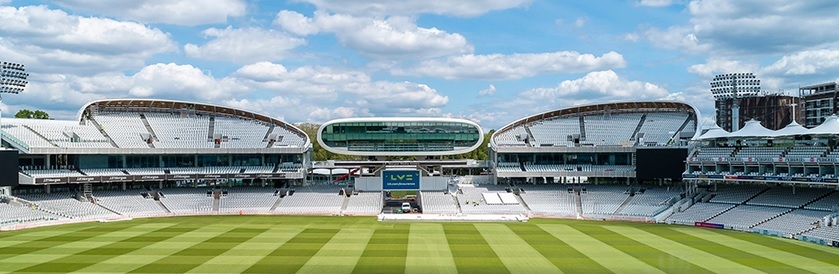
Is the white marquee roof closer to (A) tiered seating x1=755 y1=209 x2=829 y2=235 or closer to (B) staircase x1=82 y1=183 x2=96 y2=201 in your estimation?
(A) tiered seating x1=755 y1=209 x2=829 y2=235

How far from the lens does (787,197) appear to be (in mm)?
47938

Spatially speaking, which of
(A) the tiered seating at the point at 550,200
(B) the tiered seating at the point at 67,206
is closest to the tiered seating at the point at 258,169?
(B) the tiered seating at the point at 67,206

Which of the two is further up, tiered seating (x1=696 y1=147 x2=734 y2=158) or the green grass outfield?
tiered seating (x1=696 y1=147 x2=734 y2=158)

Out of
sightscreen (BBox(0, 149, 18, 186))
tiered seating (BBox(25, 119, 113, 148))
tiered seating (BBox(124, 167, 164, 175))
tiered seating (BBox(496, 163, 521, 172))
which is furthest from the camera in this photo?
tiered seating (BBox(496, 163, 521, 172))

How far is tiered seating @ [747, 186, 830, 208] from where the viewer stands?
46281mm

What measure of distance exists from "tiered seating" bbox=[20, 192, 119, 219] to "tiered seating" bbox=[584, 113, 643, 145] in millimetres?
44298

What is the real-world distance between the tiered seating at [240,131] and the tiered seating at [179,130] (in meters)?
1.23

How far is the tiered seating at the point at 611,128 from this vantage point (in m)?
65.8

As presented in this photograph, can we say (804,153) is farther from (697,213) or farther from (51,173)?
(51,173)

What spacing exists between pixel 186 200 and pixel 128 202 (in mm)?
4705

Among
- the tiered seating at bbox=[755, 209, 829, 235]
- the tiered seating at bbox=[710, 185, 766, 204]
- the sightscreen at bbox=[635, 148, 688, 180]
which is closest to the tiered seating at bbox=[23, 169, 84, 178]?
the sightscreen at bbox=[635, 148, 688, 180]

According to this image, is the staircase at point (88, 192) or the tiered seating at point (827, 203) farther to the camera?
the staircase at point (88, 192)

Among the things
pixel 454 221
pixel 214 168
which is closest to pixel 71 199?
pixel 214 168

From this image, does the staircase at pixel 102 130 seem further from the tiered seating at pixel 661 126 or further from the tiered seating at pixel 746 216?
the tiered seating at pixel 746 216
